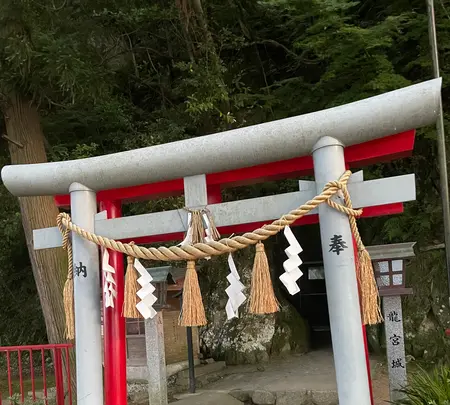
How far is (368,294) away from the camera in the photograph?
107 inches

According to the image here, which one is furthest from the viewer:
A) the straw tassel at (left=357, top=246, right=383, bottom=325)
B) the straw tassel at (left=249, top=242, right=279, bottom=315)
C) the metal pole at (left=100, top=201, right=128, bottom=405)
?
the metal pole at (left=100, top=201, right=128, bottom=405)

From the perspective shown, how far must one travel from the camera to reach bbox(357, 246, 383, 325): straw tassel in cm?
271

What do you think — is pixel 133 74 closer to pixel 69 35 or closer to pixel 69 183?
pixel 69 35

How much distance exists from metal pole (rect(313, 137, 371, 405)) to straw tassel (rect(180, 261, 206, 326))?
787 mm

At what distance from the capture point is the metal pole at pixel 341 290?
8.96ft

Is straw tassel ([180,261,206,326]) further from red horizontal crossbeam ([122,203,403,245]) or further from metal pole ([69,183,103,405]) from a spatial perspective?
metal pole ([69,183,103,405])

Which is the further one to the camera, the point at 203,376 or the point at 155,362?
the point at 203,376

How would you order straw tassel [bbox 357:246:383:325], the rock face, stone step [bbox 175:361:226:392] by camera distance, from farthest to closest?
1. the rock face
2. stone step [bbox 175:361:226:392]
3. straw tassel [bbox 357:246:383:325]

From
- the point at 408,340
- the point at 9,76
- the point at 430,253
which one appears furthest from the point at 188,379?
the point at 9,76

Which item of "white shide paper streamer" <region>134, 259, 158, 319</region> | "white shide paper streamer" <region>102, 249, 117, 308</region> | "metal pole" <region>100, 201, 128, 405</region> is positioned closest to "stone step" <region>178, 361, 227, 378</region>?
"metal pole" <region>100, 201, 128, 405</region>

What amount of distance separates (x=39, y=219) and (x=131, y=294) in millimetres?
4176

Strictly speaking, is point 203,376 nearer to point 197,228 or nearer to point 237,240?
point 197,228

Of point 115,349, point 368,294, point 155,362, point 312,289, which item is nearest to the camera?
point 368,294

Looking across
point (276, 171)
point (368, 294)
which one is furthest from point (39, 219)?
point (368, 294)
